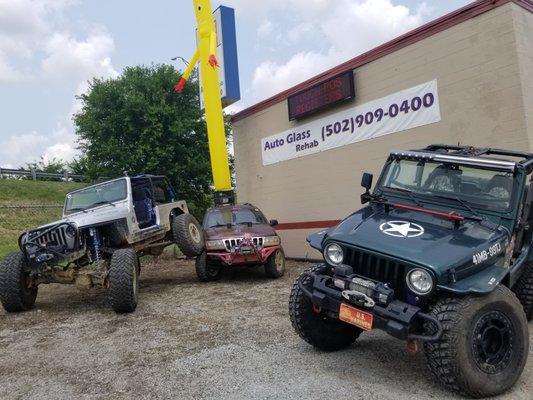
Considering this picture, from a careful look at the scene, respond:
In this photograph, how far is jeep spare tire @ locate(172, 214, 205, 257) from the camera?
9992mm

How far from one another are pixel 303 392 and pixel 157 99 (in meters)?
16.4

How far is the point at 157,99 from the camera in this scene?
1908 centimetres

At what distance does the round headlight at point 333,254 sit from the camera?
4777mm

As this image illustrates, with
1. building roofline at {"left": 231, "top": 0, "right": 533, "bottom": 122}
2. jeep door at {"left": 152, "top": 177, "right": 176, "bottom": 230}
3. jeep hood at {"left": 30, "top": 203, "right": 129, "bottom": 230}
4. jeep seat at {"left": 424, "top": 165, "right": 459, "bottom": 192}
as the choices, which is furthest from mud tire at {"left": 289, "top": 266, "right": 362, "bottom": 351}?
building roofline at {"left": 231, "top": 0, "right": 533, "bottom": 122}

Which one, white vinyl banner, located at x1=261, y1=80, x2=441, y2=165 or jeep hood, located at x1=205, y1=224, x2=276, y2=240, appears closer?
white vinyl banner, located at x1=261, y1=80, x2=441, y2=165

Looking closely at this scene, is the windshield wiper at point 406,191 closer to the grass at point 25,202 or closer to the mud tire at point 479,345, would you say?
the mud tire at point 479,345

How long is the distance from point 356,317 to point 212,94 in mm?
10126

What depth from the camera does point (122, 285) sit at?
7.64m

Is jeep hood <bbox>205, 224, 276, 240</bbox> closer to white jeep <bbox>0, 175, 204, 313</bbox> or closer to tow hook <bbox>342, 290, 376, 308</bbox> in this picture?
white jeep <bbox>0, 175, 204, 313</bbox>

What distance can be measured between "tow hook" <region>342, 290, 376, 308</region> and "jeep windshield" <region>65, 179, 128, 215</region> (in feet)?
20.6

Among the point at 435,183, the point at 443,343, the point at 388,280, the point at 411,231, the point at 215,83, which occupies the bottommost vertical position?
the point at 443,343

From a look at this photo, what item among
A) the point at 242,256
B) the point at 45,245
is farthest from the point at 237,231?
the point at 45,245

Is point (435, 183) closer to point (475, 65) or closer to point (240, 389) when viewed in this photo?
point (240, 389)

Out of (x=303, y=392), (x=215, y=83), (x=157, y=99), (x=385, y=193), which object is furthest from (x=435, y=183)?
(x=157, y=99)
